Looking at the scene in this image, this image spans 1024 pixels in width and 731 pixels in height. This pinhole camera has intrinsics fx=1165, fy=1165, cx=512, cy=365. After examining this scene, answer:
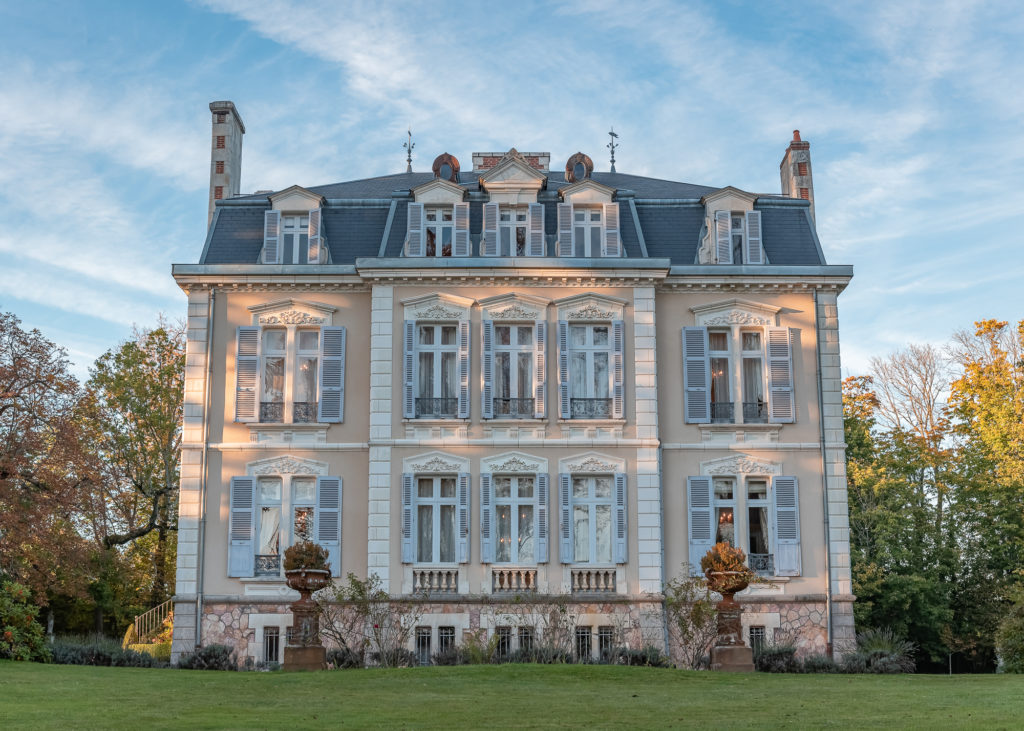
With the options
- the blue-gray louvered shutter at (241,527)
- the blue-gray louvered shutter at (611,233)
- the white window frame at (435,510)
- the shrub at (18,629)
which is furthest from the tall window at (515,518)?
the shrub at (18,629)

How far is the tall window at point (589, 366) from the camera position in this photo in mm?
24984

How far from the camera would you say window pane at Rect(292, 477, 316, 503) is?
2481 centimetres

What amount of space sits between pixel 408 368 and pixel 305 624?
6217 millimetres

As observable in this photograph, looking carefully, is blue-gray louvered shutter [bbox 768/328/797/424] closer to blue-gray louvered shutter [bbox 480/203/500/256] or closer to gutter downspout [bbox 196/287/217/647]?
blue-gray louvered shutter [bbox 480/203/500/256]

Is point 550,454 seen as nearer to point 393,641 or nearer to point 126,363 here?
point 393,641

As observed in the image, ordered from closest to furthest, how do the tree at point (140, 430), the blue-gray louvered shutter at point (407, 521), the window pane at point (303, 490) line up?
the blue-gray louvered shutter at point (407, 521)
the window pane at point (303, 490)
the tree at point (140, 430)

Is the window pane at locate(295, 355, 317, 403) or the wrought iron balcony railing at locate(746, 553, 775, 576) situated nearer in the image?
the wrought iron balcony railing at locate(746, 553, 775, 576)

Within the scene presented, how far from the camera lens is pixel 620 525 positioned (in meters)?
24.2

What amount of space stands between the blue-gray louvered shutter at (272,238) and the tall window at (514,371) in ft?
17.1

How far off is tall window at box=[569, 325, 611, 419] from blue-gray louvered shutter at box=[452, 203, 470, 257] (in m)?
2.91

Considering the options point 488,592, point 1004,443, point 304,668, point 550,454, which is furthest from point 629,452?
point 1004,443

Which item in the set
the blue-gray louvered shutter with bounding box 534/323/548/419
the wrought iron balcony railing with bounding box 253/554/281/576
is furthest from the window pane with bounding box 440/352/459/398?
the wrought iron balcony railing with bounding box 253/554/281/576

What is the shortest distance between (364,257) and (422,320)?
192cm

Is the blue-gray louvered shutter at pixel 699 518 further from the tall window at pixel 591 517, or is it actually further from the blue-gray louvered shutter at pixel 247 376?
the blue-gray louvered shutter at pixel 247 376
